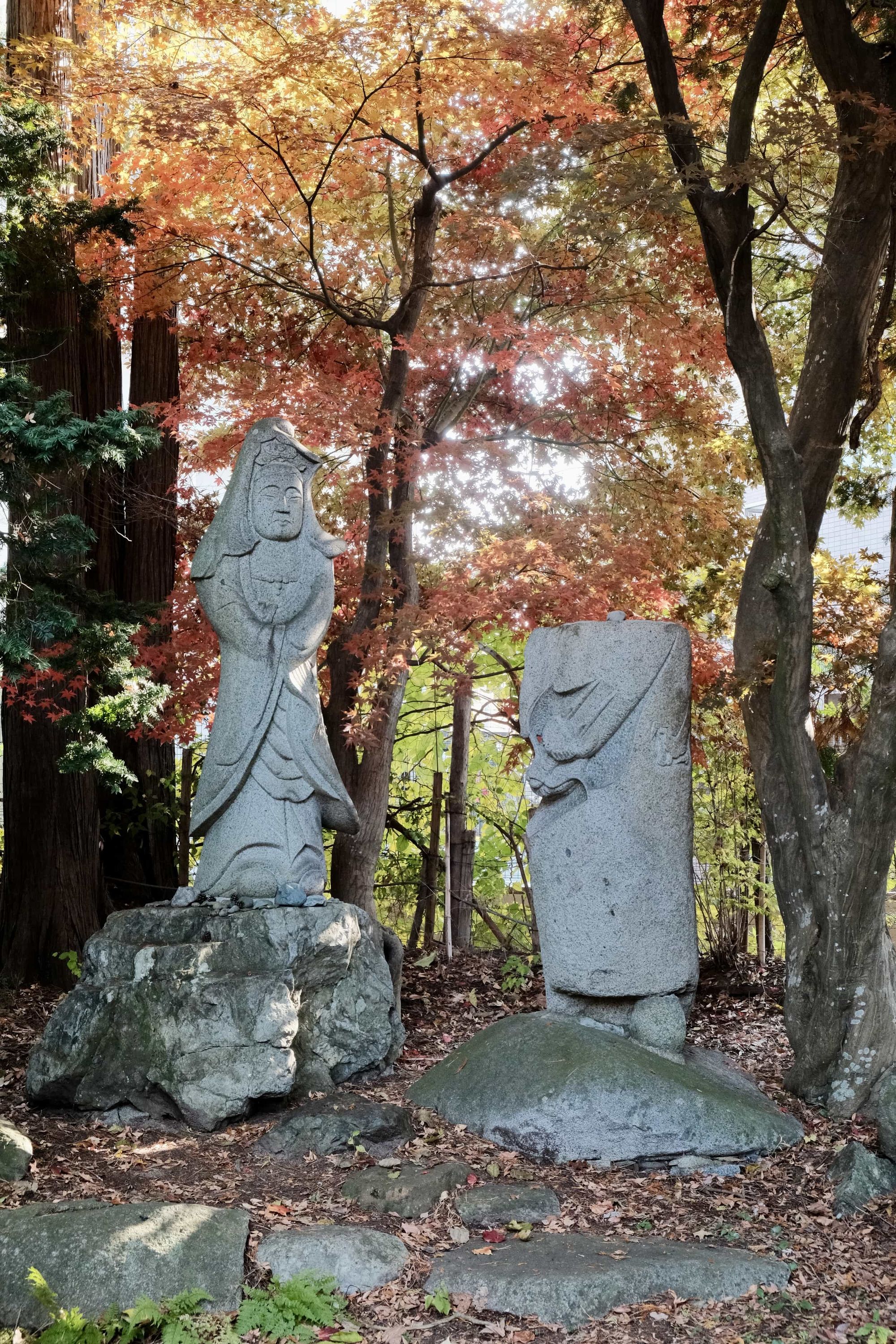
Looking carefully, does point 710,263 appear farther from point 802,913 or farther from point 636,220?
point 802,913

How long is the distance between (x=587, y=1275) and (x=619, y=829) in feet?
7.41

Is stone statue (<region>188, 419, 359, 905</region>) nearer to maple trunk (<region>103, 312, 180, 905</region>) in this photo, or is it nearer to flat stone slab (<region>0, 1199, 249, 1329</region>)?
flat stone slab (<region>0, 1199, 249, 1329</region>)

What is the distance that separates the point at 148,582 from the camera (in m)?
9.92

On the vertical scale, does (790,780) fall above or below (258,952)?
above

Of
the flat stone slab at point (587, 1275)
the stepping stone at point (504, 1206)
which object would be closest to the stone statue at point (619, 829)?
the stepping stone at point (504, 1206)

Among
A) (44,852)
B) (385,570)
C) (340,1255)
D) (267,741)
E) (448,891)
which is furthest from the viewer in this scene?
(448,891)

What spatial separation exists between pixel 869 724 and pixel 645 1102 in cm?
214

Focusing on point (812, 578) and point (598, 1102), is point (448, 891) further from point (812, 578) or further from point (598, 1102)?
point (812, 578)

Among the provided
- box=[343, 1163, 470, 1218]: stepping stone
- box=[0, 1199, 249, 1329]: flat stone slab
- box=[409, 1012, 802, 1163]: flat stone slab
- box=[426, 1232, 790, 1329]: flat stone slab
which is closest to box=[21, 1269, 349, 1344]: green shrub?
box=[0, 1199, 249, 1329]: flat stone slab

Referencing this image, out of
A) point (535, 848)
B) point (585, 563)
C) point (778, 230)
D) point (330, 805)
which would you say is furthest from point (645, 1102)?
point (778, 230)

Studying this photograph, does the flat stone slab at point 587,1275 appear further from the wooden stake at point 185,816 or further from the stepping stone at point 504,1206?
the wooden stake at point 185,816

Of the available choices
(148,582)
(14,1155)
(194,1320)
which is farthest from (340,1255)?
(148,582)

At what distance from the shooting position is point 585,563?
8172 mm

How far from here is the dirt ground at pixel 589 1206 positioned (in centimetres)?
384
